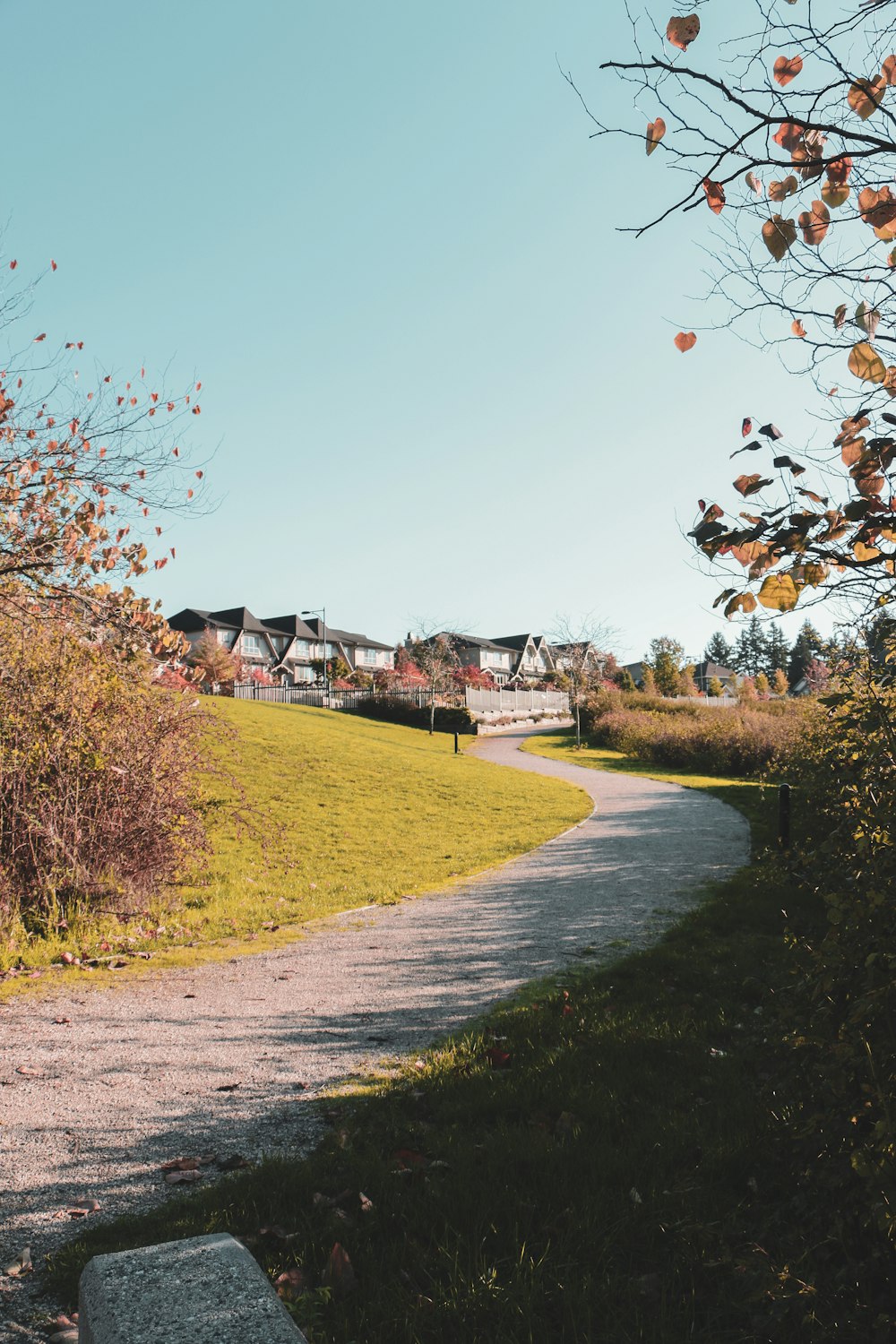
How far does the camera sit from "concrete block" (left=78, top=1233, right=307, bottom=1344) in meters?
2.04

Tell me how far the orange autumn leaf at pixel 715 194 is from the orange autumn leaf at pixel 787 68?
0.40 meters

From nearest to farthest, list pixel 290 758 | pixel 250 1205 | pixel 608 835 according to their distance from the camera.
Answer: pixel 250 1205
pixel 608 835
pixel 290 758

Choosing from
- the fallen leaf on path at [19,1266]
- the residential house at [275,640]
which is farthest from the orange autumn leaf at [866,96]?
the residential house at [275,640]

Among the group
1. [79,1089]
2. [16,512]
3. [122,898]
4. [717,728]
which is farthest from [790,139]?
[717,728]

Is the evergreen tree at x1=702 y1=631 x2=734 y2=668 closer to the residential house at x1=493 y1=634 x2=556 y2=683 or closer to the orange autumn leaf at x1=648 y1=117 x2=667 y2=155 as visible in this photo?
the residential house at x1=493 y1=634 x2=556 y2=683

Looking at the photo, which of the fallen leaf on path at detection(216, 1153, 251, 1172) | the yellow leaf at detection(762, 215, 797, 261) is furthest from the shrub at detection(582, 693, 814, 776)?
the yellow leaf at detection(762, 215, 797, 261)

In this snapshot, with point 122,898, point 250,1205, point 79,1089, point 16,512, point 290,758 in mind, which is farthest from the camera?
point 290,758

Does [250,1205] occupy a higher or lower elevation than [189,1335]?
lower

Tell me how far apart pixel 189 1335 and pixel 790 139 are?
12.5ft

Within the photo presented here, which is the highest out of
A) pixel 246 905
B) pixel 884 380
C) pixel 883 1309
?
pixel 884 380

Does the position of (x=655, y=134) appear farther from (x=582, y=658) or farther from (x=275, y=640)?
(x=275, y=640)

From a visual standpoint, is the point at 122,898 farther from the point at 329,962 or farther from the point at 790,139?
the point at 790,139

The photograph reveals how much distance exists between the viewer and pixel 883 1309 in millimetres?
2588

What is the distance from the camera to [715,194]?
108 inches
